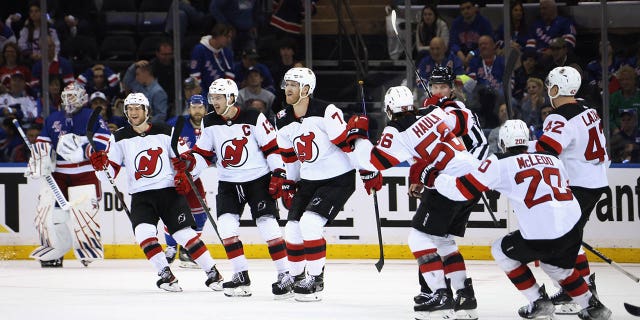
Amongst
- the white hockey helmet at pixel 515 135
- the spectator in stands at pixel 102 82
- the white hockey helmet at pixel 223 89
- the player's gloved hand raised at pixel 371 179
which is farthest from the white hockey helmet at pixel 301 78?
the spectator in stands at pixel 102 82

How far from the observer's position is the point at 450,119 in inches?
265

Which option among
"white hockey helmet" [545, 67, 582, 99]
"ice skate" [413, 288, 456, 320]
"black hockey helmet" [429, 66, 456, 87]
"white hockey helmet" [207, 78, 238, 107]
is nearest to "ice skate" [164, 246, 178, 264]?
"white hockey helmet" [207, 78, 238, 107]

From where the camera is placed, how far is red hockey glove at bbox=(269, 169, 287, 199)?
25.0ft

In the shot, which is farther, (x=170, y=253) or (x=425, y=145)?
(x=170, y=253)

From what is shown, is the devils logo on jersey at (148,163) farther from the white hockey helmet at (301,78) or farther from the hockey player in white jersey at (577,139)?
the hockey player in white jersey at (577,139)

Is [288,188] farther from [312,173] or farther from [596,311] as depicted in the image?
[596,311]

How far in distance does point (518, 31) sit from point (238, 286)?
3.98m

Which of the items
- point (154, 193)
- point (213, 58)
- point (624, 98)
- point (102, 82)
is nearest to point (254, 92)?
point (213, 58)

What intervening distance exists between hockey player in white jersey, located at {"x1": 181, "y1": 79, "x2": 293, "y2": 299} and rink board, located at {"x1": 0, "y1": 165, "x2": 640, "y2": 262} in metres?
2.57

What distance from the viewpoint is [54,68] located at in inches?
436

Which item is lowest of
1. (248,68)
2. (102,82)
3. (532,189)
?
(532,189)

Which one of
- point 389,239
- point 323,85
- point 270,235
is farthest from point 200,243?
point 323,85

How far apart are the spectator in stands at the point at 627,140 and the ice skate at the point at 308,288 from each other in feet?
11.5

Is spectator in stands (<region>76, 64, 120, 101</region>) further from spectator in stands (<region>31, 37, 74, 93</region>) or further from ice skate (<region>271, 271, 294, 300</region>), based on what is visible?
ice skate (<region>271, 271, 294, 300</region>)
